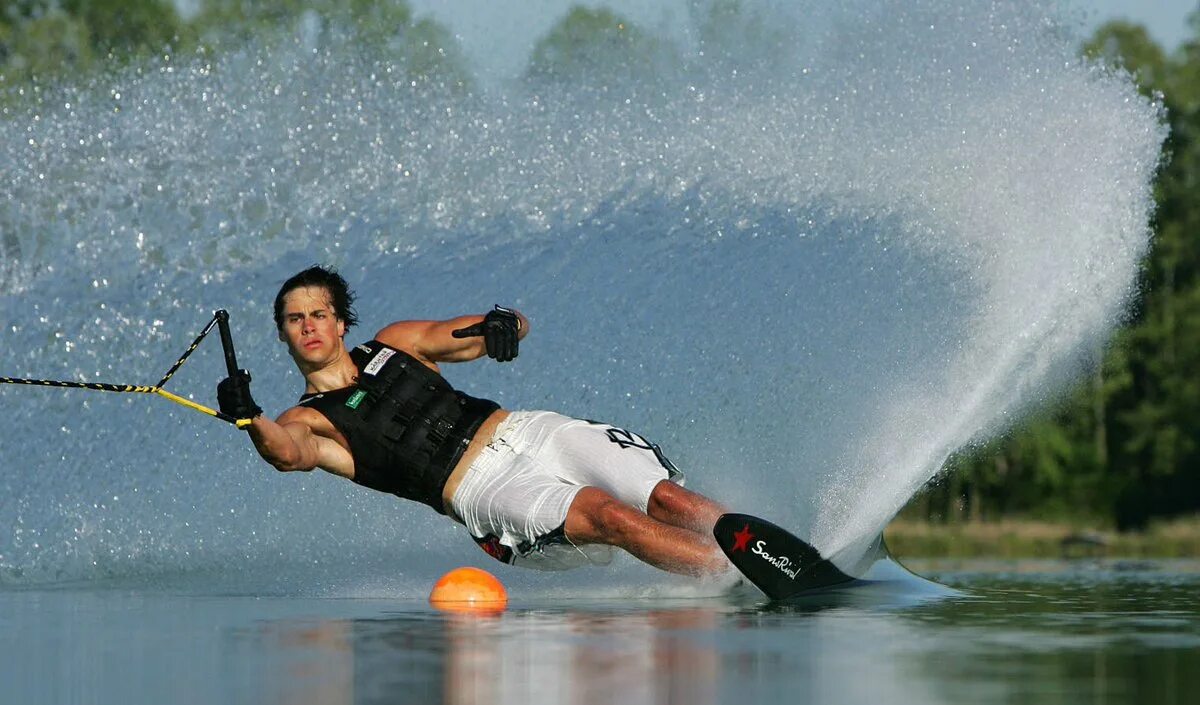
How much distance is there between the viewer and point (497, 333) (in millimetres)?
7766

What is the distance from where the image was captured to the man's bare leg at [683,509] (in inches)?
302

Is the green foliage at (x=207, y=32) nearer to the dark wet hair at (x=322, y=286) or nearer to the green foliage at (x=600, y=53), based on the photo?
the green foliage at (x=600, y=53)

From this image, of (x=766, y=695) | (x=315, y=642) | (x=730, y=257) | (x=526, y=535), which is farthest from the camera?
(x=730, y=257)

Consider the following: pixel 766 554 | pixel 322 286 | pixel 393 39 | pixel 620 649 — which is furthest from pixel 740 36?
pixel 620 649

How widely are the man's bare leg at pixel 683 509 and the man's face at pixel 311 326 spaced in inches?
56.1

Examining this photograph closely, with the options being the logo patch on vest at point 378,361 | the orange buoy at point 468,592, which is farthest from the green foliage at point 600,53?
the orange buoy at point 468,592

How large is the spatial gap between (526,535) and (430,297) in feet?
10.7

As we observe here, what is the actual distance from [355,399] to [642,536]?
1307 millimetres

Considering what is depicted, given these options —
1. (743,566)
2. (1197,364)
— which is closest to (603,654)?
(743,566)

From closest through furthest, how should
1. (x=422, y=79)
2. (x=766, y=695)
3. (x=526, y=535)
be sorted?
(x=766, y=695) → (x=526, y=535) → (x=422, y=79)

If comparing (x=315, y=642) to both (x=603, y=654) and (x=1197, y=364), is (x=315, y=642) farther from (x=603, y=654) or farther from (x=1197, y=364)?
(x=1197, y=364)

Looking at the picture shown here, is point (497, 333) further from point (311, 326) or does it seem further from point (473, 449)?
point (311, 326)

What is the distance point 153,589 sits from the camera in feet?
29.3

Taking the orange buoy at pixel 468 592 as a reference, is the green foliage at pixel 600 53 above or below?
above
